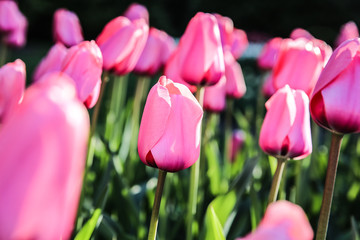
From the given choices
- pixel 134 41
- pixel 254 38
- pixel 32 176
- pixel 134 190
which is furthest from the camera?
pixel 254 38

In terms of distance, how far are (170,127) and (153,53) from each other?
859mm

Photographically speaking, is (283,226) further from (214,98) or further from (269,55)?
(269,55)

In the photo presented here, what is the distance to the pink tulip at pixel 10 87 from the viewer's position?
78 cm

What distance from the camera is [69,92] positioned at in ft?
1.19

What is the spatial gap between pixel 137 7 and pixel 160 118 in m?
1.16

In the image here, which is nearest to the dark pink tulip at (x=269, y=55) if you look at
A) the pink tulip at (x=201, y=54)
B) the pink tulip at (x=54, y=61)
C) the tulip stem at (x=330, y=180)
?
the pink tulip at (x=201, y=54)

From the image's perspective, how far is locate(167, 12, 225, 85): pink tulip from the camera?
112 centimetres

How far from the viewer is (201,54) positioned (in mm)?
1123

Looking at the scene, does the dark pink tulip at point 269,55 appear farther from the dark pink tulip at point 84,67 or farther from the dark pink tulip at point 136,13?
the dark pink tulip at point 84,67

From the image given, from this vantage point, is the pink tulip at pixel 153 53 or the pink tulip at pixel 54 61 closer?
the pink tulip at pixel 54 61

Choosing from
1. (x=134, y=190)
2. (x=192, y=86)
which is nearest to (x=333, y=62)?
(x=192, y=86)

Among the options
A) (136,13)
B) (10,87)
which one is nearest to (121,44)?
(10,87)

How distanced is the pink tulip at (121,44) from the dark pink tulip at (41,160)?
30.5 inches

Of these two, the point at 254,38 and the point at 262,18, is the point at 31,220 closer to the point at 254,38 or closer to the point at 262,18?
the point at 254,38
